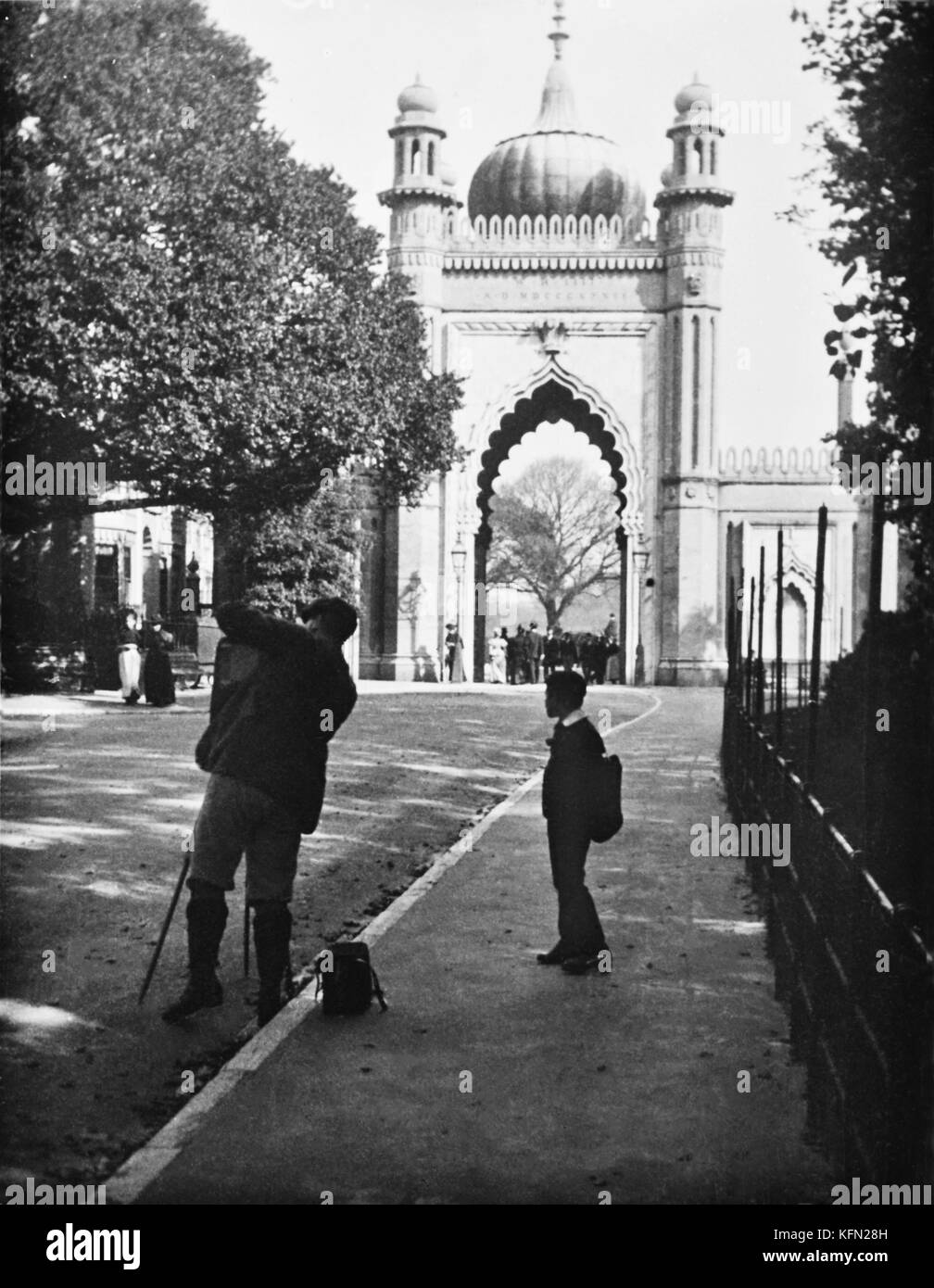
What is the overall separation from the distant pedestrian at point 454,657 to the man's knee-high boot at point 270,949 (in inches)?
1265

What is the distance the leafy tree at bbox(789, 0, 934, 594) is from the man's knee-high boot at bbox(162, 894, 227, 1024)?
3.19 metres

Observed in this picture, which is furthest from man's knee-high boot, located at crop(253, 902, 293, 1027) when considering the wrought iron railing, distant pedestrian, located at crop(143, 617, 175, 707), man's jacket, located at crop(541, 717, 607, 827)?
distant pedestrian, located at crop(143, 617, 175, 707)

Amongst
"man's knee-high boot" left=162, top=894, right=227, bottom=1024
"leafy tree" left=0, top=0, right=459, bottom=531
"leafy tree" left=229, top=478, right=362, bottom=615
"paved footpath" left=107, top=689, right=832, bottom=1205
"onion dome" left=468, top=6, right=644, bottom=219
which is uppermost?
"onion dome" left=468, top=6, right=644, bottom=219

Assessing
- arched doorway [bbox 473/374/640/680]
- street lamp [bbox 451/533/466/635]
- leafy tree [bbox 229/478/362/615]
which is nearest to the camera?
leafy tree [bbox 229/478/362/615]

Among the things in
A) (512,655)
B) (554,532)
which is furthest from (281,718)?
→ (554,532)

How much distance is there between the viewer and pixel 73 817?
1184cm

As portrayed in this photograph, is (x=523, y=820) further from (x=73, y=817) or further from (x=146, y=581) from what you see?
(x=146, y=581)

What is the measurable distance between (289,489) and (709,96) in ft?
57.7

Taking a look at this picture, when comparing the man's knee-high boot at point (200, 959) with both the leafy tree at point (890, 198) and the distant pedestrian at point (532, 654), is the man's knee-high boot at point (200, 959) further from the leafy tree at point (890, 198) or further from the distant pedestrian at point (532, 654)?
the distant pedestrian at point (532, 654)

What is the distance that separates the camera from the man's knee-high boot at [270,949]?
253 inches

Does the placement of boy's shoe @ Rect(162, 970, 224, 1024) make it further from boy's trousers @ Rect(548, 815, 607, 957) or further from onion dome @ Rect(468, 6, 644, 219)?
onion dome @ Rect(468, 6, 644, 219)

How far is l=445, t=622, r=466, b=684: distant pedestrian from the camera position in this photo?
3897 cm

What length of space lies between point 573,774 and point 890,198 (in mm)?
3458

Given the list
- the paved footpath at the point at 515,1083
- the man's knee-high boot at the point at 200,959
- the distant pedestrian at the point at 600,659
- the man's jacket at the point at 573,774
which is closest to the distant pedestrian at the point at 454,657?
the distant pedestrian at the point at 600,659
